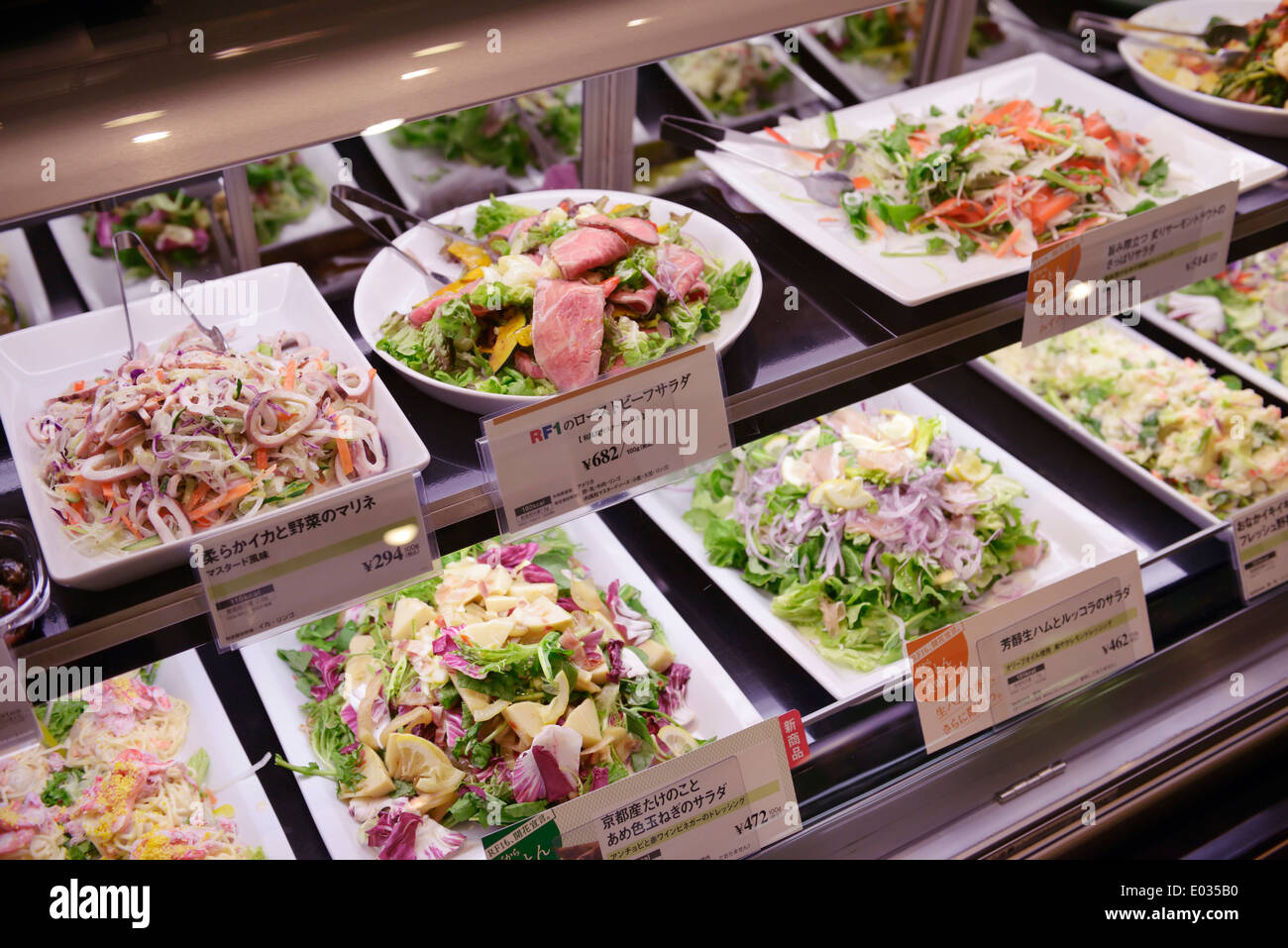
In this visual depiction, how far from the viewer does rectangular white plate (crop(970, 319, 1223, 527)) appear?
2.16 m

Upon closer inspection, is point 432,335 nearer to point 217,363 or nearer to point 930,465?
point 217,363

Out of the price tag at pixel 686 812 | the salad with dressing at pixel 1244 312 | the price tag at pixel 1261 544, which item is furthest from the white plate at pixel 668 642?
the salad with dressing at pixel 1244 312

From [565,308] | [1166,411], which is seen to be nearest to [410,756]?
[565,308]

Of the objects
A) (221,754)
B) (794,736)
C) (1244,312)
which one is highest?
(1244,312)

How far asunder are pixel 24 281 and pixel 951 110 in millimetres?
2250

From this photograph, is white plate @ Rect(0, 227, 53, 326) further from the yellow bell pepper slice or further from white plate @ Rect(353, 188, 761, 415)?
the yellow bell pepper slice

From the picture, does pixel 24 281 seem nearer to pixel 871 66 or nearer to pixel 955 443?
pixel 955 443

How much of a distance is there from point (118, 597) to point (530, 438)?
1.58ft

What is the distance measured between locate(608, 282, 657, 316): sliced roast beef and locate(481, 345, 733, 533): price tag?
6.2 inches

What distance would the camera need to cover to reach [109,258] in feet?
9.58

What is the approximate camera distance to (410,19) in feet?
4.09

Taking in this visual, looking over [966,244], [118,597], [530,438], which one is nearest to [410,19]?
[530,438]

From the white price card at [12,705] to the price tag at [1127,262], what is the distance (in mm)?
1374
